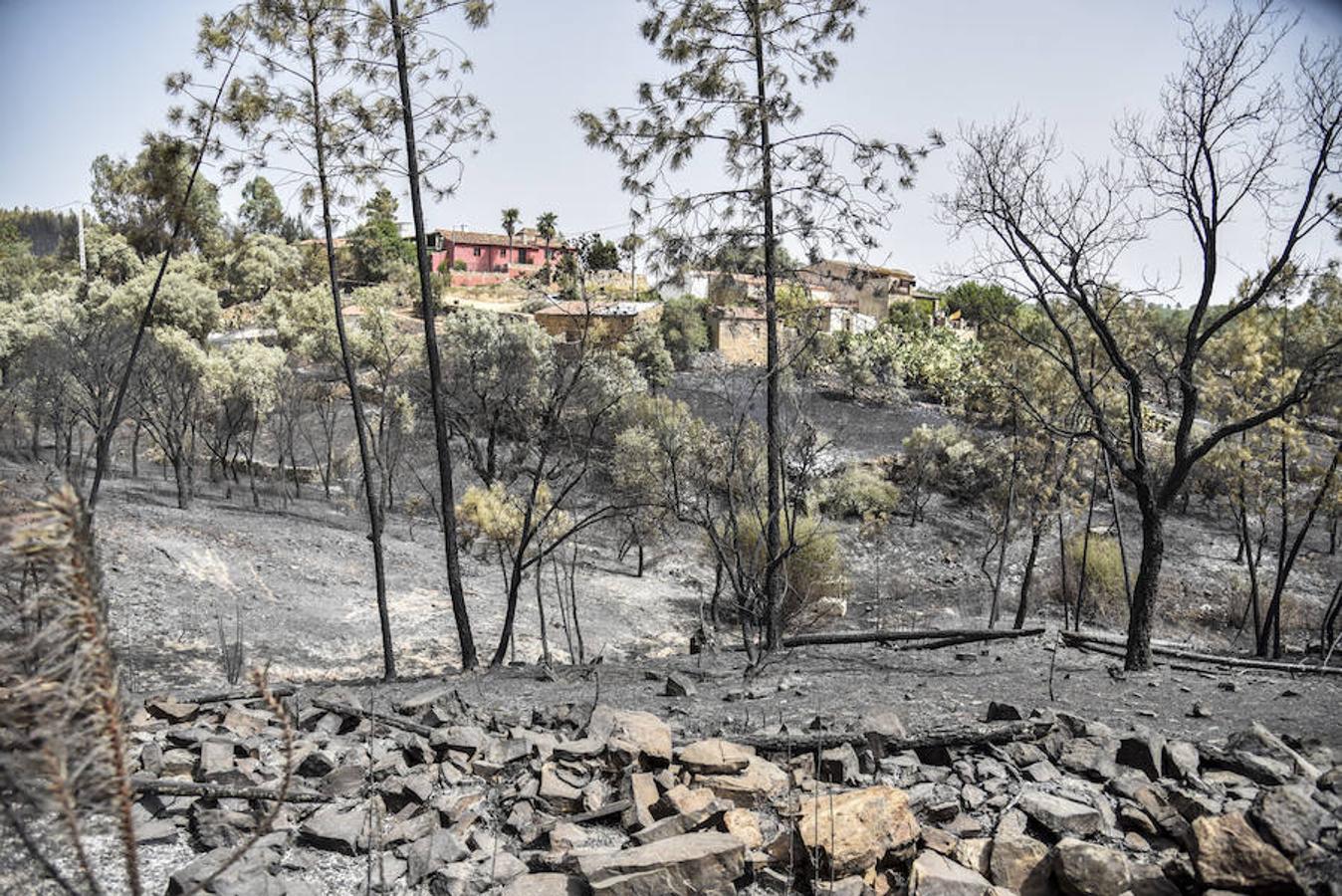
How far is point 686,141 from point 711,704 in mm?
6561

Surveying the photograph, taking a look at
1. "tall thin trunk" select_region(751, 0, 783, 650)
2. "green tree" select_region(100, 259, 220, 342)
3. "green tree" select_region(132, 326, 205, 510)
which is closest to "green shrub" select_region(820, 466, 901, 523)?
"tall thin trunk" select_region(751, 0, 783, 650)

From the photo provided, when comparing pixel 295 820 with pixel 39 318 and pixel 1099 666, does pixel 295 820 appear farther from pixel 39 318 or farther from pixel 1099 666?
pixel 39 318

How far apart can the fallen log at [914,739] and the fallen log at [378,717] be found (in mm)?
2329

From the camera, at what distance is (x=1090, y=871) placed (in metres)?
3.62

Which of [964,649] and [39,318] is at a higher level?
[39,318]

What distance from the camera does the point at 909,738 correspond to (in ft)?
18.2

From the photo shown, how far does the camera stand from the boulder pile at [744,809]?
3.63 metres

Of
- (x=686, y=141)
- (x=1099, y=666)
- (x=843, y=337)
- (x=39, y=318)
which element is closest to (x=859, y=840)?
(x=1099, y=666)

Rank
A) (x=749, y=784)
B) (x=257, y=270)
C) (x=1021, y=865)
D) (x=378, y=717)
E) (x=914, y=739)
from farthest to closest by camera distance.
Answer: (x=257, y=270)
(x=378, y=717)
(x=914, y=739)
(x=749, y=784)
(x=1021, y=865)

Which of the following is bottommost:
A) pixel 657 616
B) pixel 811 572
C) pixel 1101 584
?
pixel 657 616

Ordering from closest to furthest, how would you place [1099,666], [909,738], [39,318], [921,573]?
[909,738] → [1099,666] → [921,573] → [39,318]

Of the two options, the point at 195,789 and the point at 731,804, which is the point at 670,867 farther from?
the point at 195,789

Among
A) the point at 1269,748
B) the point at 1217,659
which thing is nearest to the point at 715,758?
the point at 1269,748

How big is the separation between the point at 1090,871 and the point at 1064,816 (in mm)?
723
